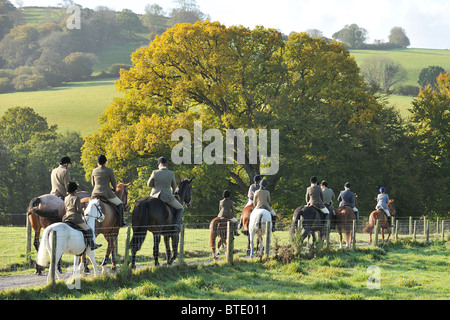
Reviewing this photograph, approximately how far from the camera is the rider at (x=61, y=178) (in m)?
13.5

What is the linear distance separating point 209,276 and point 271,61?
85.7ft

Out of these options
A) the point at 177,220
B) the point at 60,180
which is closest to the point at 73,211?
the point at 60,180

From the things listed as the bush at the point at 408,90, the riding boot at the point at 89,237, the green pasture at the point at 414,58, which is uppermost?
the green pasture at the point at 414,58

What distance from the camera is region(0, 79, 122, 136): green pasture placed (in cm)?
7800

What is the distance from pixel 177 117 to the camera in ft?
112

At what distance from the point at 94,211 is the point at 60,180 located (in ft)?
6.32

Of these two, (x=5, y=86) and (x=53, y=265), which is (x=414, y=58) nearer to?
(x=5, y=86)

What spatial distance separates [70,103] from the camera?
280 feet

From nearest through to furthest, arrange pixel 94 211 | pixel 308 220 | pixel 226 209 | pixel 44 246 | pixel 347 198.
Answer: pixel 44 246 → pixel 94 211 → pixel 226 209 → pixel 308 220 → pixel 347 198

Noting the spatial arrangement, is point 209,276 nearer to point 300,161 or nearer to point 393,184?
point 300,161

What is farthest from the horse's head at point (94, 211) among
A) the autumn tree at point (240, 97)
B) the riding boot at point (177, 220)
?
the autumn tree at point (240, 97)

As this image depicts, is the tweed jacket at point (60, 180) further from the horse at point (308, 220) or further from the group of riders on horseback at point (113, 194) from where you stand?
the horse at point (308, 220)

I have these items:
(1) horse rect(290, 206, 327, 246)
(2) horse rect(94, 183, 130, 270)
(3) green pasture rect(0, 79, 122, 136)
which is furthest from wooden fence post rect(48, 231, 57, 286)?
(3) green pasture rect(0, 79, 122, 136)

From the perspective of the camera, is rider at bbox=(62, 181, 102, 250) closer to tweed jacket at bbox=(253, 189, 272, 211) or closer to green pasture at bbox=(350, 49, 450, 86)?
tweed jacket at bbox=(253, 189, 272, 211)
